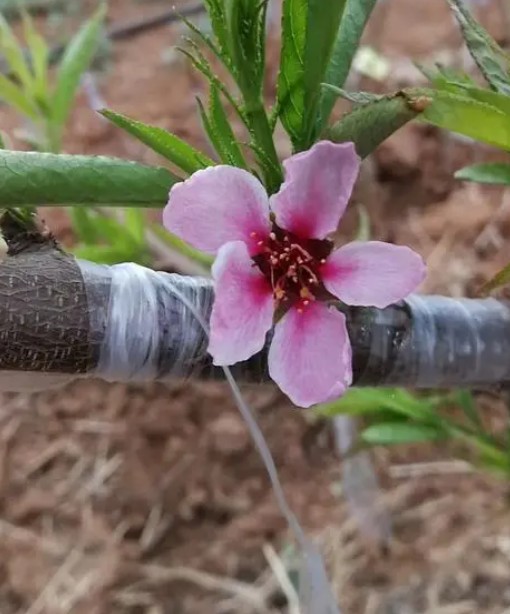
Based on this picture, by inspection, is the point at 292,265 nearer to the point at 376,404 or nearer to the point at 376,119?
the point at 376,119

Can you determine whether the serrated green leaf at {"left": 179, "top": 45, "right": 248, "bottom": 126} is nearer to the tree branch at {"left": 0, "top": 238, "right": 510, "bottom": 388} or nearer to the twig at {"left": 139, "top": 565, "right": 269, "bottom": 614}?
the tree branch at {"left": 0, "top": 238, "right": 510, "bottom": 388}

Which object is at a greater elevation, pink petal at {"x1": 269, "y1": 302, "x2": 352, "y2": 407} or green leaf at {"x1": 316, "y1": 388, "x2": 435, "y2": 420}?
pink petal at {"x1": 269, "y1": 302, "x2": 352, "y2": 407}

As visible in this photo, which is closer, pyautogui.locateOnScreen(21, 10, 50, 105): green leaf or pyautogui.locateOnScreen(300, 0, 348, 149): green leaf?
Result: pyautogui.locateOnScreen(300, 0, 348, 149): green leaf

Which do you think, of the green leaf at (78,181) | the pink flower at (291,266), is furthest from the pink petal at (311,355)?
the green leaf at (78,181)

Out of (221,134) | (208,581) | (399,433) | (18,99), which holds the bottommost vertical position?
(208,581)

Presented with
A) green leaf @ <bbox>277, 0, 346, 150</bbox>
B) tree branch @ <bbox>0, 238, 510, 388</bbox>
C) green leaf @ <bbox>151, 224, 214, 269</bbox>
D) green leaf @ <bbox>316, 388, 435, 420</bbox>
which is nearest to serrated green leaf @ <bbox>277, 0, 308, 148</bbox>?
green leaf @ <bbox>277, 0, 346, 150</bbox>

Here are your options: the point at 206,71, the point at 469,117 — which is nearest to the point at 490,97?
the point at 469,117

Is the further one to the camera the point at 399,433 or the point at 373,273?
the point at 399,433
